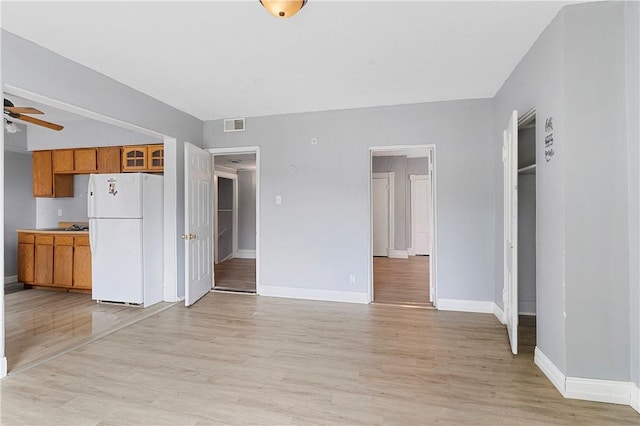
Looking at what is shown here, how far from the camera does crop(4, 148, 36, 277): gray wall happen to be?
5.12 meters

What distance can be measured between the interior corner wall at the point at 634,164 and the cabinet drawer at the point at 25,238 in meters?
6.92

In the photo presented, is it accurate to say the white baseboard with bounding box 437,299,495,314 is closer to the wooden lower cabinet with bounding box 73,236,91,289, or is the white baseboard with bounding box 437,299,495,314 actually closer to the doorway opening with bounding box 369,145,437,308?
the doorway opening with bounding box 369,145,437,308

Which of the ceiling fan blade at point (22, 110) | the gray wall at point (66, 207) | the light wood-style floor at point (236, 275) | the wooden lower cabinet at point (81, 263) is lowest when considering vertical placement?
the light wood-style floor at point (236, 275)

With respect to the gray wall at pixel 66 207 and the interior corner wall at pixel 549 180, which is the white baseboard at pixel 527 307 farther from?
the gray wall at pixel 66 207

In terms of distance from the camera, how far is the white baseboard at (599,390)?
2.00 metres

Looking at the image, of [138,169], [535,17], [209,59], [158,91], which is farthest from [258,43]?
[138,169]

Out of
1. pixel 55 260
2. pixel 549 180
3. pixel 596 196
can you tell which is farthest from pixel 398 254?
pixel 55 260

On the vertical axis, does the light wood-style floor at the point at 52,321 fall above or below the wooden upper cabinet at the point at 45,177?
below

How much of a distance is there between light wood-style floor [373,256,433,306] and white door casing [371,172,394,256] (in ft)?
1.52

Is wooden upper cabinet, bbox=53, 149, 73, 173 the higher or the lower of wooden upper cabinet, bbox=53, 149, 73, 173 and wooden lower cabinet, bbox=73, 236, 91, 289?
the higher

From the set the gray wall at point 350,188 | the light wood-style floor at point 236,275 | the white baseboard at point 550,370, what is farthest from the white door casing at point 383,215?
the white baseboard at point 550,370

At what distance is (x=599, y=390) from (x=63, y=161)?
22.3 feet

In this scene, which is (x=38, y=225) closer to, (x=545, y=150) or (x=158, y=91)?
(x=158, y=91)

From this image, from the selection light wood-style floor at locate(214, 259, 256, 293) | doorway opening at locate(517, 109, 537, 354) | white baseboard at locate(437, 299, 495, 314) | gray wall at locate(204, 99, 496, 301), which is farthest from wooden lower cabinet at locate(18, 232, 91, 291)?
doorway opening at locate(517, 109, 537, 354)
